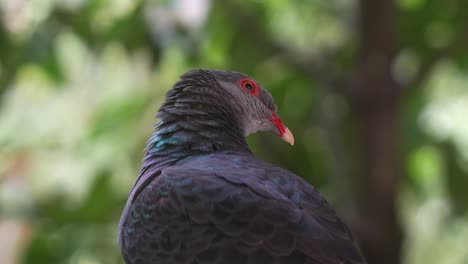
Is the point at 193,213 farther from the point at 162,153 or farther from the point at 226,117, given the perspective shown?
the point at 226,117

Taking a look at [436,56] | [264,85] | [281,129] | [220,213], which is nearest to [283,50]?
[264,85]

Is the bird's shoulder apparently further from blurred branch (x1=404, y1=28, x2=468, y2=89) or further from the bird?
blurred branch (x1=404, y1=28, x2=468, y2=89)

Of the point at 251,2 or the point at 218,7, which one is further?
the point at 251,2

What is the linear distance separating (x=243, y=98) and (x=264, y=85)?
1674 mm

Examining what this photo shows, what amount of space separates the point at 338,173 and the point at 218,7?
3.23 ft

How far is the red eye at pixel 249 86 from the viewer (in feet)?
6.27

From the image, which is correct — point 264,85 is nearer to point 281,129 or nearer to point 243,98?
point 281,129

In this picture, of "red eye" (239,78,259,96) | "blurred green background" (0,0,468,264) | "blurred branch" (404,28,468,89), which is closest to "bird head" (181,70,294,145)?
"red eye" (239,78,259,96)

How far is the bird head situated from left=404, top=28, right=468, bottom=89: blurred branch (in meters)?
1.50

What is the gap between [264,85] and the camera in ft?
11.7

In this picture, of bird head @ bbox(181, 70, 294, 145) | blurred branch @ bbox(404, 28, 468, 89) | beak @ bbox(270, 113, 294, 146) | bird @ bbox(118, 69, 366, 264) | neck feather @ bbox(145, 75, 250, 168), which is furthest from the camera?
blurred branch @ bbox(404, 28, 468, 89)

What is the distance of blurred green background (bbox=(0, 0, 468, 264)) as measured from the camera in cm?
315

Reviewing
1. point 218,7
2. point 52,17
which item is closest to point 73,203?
point 52,17

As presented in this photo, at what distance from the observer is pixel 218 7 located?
3441mm
